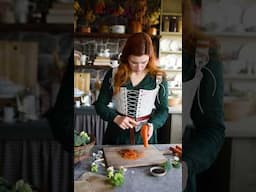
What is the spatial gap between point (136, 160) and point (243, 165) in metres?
0.42

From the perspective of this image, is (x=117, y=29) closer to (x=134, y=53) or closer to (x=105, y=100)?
(x=134, y=53)

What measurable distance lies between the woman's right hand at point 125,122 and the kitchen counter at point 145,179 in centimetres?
11

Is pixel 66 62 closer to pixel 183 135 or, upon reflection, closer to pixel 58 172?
pixel 58 172

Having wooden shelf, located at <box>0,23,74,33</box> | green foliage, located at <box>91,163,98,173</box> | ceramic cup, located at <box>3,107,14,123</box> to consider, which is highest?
wooden shelf, located at <box>0,23,74,33</box>

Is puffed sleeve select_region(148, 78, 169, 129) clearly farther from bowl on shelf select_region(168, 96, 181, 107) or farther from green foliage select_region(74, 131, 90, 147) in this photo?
green foliage select_region(74, 131, 90, 147)

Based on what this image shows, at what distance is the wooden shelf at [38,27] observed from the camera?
4.02ft

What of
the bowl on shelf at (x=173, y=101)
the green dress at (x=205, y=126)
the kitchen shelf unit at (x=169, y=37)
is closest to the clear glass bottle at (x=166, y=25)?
the kitchen shelf unit at (x=169, y=37)

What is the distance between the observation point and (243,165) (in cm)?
144

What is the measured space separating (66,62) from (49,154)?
1.06 ft

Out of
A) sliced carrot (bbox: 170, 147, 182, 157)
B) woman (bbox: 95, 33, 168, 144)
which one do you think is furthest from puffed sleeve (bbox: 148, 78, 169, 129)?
sliced carrot (bbox: 170, 147, 182, 157)

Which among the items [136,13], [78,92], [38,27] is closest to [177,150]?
→ [78,92]

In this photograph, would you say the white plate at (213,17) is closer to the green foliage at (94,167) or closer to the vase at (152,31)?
the vase at (152,31)

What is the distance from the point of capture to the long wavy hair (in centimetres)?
135

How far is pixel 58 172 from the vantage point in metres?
1.29
